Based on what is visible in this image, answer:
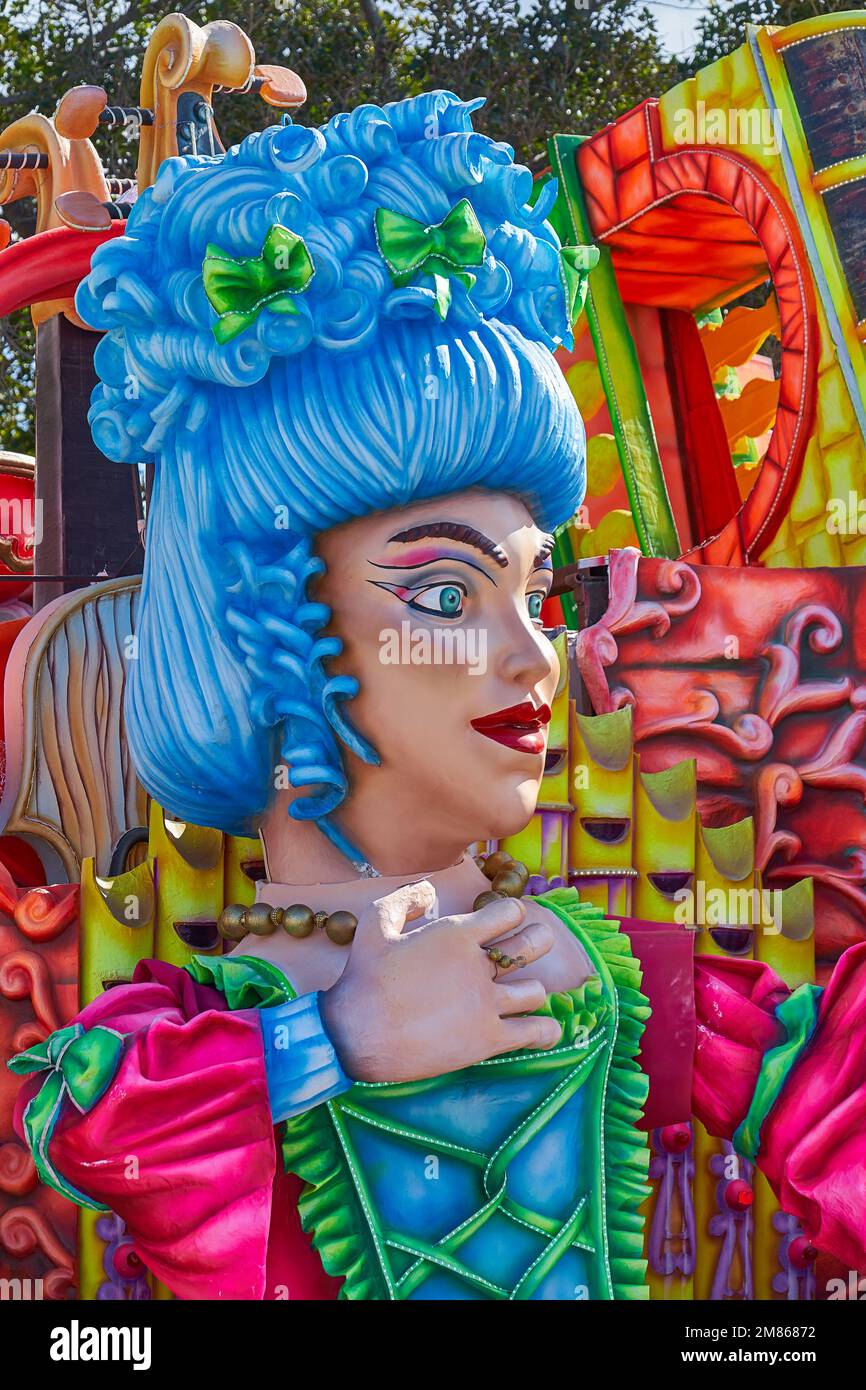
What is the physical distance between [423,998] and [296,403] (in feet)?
2.15

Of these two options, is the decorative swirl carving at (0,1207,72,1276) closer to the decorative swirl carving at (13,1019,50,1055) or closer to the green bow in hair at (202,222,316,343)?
the decorative swirl carving at (13,1019,50,1055)

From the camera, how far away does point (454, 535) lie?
2107 millimetres

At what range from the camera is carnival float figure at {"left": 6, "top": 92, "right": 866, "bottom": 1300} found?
199cm

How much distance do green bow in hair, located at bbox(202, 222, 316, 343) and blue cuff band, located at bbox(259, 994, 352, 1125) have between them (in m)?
0.73

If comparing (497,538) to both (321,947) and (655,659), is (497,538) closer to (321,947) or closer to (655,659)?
(321,947)

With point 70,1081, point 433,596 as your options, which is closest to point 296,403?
point 433,596

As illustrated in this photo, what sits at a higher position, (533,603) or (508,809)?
(533,603)

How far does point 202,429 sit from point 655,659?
95 cm

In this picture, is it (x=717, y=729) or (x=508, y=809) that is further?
(x=717, y=729)

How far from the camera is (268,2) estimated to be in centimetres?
739

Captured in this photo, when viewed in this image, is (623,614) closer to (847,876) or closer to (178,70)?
(847,876)

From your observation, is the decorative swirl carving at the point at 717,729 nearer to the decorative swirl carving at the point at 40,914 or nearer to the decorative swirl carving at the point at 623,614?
the decorative swirl carving at the point at 623,614

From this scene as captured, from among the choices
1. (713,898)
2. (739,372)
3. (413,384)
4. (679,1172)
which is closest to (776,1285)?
(679,1172)

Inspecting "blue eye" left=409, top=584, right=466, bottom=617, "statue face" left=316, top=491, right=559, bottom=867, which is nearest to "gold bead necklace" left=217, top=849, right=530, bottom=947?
"statue face" left=316, top=491, right=559, bottom=867
